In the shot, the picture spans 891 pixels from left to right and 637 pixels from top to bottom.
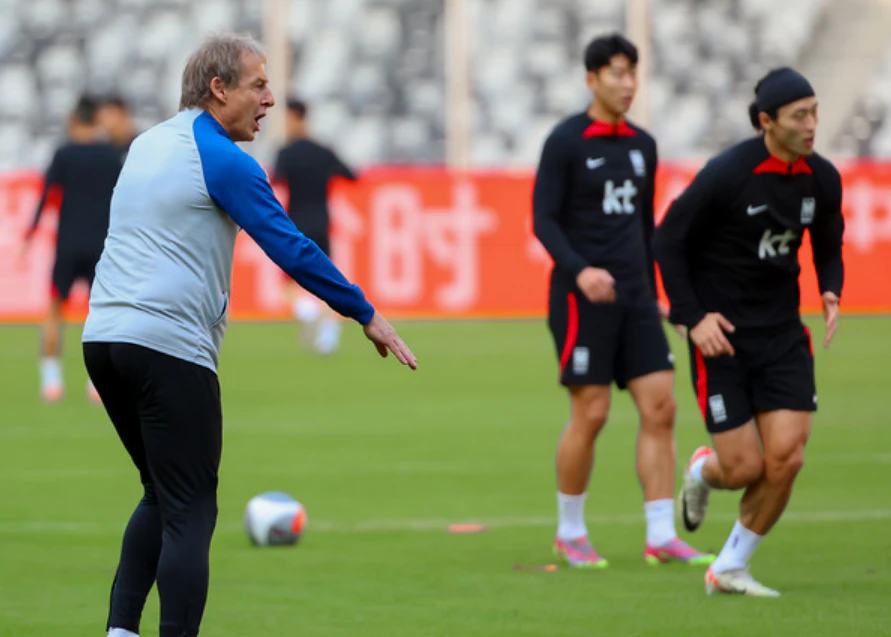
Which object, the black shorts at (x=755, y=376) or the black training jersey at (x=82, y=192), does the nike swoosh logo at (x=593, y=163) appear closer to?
the black shorts at (x=755, y=376)

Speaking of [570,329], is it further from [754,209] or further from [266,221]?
[266,221]

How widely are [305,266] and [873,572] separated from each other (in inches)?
137

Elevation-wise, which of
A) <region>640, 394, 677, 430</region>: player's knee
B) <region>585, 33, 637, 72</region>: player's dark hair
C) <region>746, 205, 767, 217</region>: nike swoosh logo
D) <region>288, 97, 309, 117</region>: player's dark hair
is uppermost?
<region>585, 33, 637, 72</region>: player's dark hair

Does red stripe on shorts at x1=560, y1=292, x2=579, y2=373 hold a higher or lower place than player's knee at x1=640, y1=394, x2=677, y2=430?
higher

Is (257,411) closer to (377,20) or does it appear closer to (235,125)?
(235,125)

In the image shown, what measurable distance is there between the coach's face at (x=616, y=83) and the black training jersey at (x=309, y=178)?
426 inches

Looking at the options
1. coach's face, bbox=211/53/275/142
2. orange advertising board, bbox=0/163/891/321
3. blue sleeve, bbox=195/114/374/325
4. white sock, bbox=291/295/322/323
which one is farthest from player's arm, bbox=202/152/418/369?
orange advertising board, bbox=0/163/891/321

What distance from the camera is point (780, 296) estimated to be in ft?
23.0

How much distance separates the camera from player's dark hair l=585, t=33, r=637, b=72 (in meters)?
7.83

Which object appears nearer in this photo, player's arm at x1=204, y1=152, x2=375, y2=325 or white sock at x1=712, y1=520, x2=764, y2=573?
player's arm at x1=204, y1=152, x2=375, y2=325

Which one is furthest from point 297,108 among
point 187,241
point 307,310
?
point 187,241

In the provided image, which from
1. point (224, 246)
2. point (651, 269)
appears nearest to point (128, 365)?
point (224, 246)

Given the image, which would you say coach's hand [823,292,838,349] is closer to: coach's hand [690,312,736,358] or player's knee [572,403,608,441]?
coach's hand [690,312,736,358]

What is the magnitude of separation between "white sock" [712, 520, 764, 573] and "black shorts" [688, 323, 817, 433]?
0.43 meters
